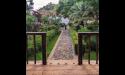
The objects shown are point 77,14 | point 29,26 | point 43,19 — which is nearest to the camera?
point 29,26

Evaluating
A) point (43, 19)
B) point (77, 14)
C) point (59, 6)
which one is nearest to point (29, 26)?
point (77, 14)

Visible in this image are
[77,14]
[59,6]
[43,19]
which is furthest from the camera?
[59,6]

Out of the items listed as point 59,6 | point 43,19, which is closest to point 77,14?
point 43,19
